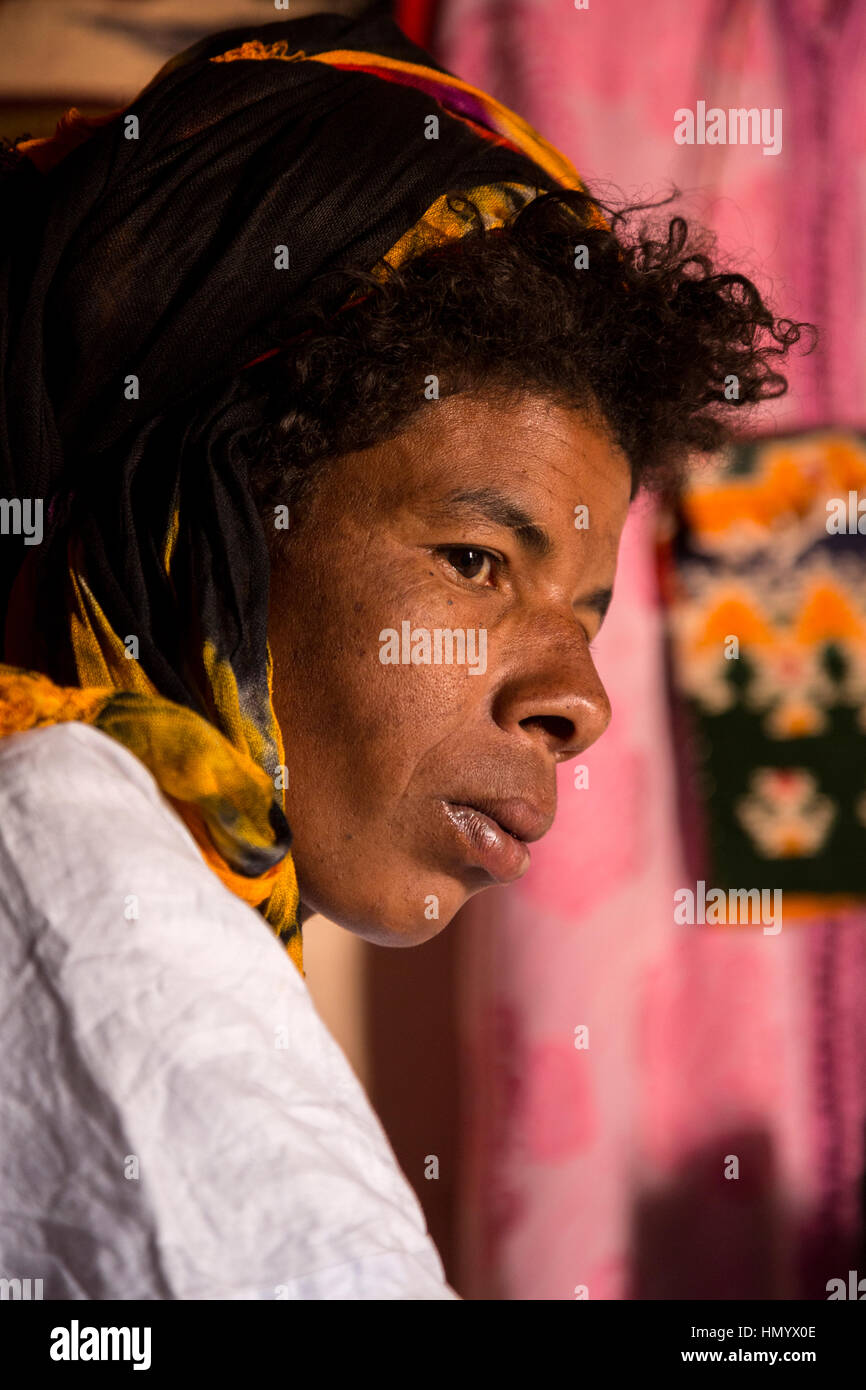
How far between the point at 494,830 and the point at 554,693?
10 cm

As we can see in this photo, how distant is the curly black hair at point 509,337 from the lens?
744mm

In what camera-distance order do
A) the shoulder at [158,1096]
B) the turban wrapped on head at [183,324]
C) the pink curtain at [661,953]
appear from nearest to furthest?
1. the shoulder at [158,1096]
2. the turban wrapped on head at [183,324]
3. the pink curtain at [661,953]

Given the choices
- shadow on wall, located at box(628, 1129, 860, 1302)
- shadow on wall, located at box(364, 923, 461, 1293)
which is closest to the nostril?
shadow on wall, located at box(364, 923, 461, 1293)

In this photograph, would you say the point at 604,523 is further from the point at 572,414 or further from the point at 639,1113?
the point at 639,1113

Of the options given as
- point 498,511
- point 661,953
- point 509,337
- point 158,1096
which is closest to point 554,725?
point 498,511

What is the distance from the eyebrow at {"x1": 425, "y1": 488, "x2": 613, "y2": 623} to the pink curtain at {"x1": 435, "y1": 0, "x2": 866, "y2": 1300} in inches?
18.5

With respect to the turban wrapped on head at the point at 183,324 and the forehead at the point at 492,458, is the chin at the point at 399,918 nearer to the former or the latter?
the turban wrapped on head at the point at 183,324

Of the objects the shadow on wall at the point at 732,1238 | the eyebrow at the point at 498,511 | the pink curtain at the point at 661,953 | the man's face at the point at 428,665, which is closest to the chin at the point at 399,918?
the man's face at the point at 428,665

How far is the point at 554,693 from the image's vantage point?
28.9 inches

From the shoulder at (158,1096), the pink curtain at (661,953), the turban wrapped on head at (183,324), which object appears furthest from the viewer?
the pink curtain at (661,953)

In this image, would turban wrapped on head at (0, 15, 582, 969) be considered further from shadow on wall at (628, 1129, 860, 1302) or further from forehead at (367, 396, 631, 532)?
shadow on wall at (628, 1129, 860, 1302)

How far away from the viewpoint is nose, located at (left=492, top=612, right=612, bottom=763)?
2.41 ft
